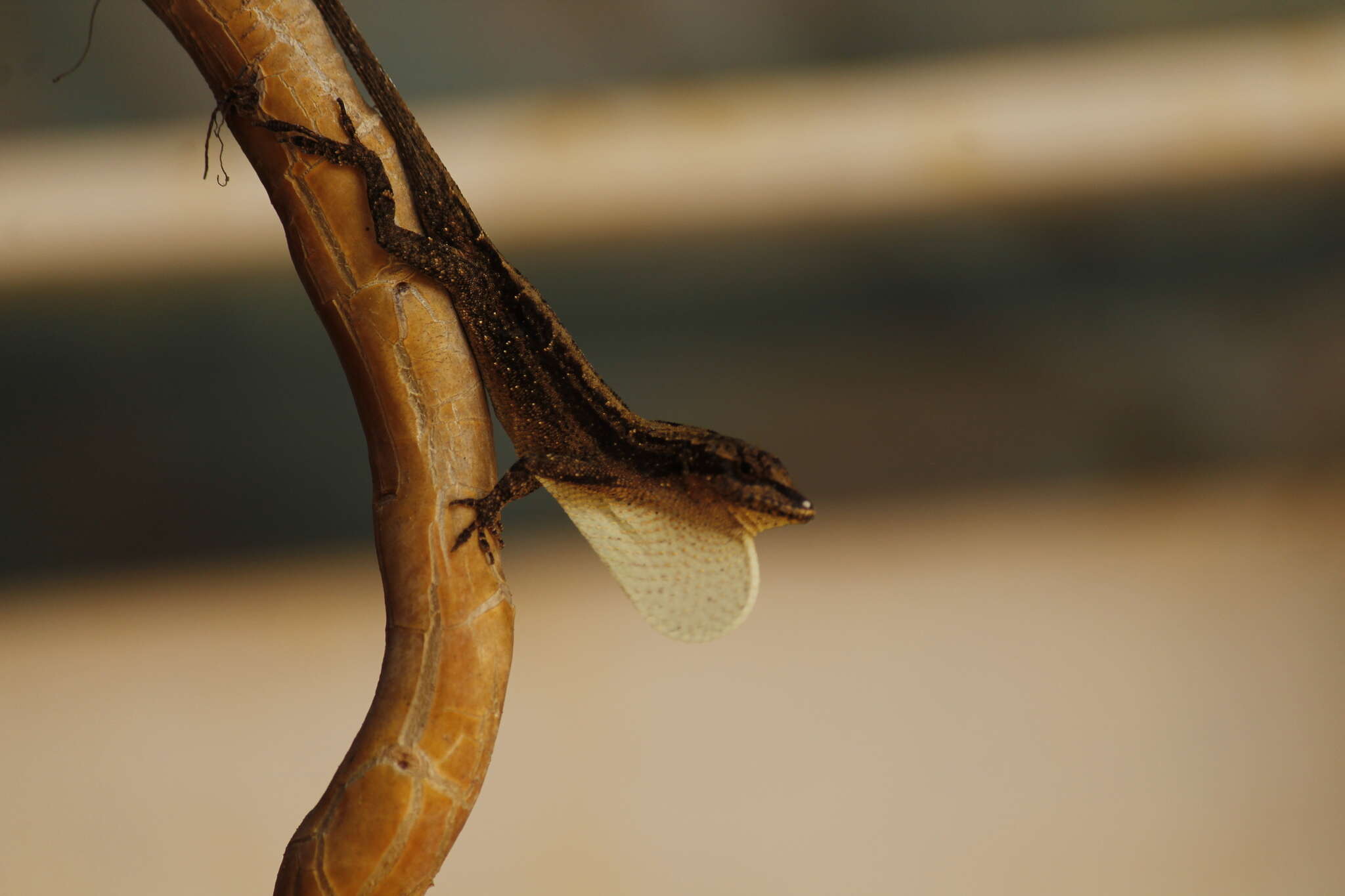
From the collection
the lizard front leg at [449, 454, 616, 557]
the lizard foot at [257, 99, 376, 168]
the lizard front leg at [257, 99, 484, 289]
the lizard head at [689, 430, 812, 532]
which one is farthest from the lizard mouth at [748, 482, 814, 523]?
the lizard foot at [257, 99, 376, 168]

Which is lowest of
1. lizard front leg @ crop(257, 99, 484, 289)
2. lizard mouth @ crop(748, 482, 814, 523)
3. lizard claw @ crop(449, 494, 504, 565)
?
lizard claw @ crop(449, 494, 504, 565)

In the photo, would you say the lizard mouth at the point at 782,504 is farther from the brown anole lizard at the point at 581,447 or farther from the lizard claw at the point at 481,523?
the lizard claw at the point at 481,523

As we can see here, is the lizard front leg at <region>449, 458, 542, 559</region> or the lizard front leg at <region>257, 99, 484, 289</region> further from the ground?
the lizard front leg at <region>257, 99, 484, 289</region>

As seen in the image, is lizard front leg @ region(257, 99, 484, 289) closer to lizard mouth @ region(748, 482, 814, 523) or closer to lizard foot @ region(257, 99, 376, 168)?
lizard foot @ region(257, 99, 376, 168)

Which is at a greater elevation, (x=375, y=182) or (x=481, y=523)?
(x=375, y=182)

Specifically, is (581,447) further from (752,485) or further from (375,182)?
(375,182)

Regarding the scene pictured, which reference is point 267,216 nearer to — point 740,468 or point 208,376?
point 208,376

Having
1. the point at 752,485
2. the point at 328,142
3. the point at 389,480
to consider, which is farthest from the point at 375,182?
the point at 752,485
